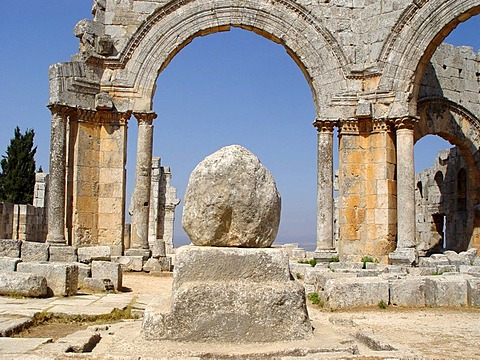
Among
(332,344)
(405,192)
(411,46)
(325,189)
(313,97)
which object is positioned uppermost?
(411,46)

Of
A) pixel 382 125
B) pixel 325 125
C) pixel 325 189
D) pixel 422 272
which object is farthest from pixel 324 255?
pixel 422 272

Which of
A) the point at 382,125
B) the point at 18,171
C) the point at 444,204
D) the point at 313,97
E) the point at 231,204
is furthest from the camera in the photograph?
the point at 18,171

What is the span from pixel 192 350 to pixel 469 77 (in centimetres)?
1816

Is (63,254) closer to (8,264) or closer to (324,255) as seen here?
(8,264)

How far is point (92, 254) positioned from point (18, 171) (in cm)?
2115

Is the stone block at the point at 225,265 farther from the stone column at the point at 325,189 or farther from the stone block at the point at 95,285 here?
the stone column at the point at 325,189

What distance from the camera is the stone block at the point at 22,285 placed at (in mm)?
8680

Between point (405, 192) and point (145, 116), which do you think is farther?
point (145, 116)

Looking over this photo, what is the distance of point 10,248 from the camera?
11.8 meters

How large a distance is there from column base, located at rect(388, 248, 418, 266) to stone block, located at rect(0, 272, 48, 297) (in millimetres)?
8391

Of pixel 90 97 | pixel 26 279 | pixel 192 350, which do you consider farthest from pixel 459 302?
pixel 90 97

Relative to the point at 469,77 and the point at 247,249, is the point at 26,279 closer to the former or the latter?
the point at 247,249

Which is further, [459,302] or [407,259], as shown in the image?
[407,259]

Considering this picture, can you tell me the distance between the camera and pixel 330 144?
51.0ft
